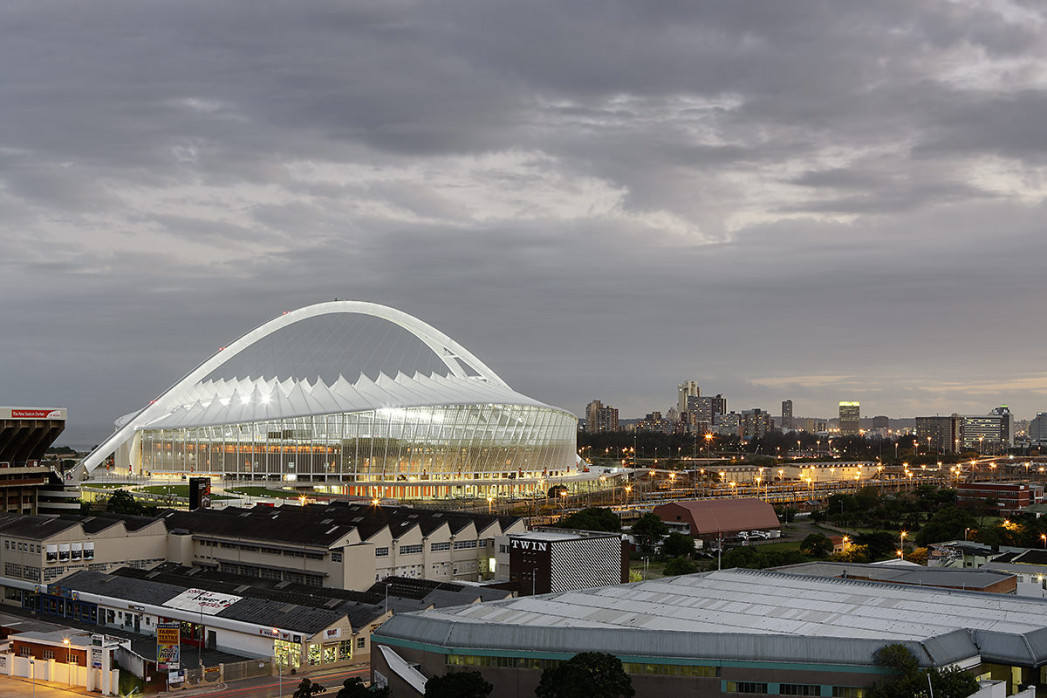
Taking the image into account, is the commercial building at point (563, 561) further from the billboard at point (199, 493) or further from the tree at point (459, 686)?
the billboard at point (199, 493)

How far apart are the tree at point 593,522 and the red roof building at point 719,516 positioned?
832 cm

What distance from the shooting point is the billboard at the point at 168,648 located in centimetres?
3772

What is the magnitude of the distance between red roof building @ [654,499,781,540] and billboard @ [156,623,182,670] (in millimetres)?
48210

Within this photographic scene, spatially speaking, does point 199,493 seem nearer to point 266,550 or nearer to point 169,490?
point 266,550

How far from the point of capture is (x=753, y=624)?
105 feet

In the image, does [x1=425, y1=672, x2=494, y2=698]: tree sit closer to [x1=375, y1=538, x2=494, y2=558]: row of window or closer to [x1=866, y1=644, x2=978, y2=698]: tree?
[x1=866, y1=644, x2=978, y2=698]: tree

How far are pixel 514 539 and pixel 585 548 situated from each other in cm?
336

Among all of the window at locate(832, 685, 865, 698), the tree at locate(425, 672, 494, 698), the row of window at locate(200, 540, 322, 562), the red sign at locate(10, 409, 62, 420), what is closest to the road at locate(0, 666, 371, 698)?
the tree at locate(425, 672, 494, 698)

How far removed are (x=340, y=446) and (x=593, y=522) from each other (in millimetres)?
37993

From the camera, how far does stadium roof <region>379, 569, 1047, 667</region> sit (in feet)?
94.5

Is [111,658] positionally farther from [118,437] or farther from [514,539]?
[118,437]

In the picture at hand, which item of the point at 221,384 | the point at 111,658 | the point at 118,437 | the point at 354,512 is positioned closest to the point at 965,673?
the point at 111,658

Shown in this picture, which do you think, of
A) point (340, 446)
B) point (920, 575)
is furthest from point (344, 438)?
point (920, 575)

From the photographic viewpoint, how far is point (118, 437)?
10362 centimetres
